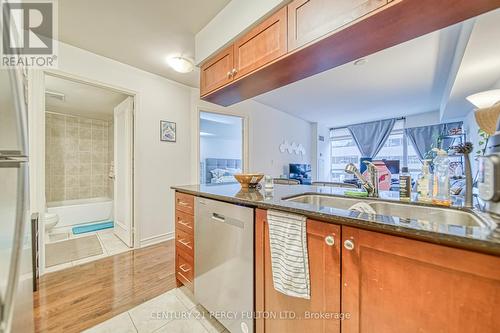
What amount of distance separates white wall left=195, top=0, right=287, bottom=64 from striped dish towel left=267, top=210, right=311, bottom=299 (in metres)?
1.32

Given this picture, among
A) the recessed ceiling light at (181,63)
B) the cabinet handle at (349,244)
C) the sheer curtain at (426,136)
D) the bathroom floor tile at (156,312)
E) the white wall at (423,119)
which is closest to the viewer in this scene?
the cabinet handle at (349,244)

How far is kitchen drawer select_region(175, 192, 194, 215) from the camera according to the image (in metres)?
1.62

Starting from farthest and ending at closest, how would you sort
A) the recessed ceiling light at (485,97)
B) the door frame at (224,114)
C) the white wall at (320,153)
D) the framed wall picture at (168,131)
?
the white wall at (320,153), the door frame at (224,114), the framed wall picture at (168,131), the recessed ceiling light at (485,97)

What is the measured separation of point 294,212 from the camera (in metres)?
0.96

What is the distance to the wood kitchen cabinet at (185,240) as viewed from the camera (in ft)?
5.34

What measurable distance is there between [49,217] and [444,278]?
4040mm

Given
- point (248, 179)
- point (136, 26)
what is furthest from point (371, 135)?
point (136, 26)

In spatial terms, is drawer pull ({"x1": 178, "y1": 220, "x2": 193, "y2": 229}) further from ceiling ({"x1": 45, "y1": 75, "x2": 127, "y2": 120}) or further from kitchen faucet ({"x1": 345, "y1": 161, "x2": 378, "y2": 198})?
ceiling ({"x1": 45, "y1": 75, "x2": 127, "y2": 120})

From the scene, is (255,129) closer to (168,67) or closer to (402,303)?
(168,67)

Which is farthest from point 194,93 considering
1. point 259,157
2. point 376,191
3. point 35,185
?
point 376,191

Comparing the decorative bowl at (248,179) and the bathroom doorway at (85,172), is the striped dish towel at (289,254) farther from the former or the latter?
the bathroom doorway at (85,172)

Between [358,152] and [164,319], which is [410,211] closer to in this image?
[164,319]

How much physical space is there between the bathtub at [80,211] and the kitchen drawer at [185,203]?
3125 millimetres

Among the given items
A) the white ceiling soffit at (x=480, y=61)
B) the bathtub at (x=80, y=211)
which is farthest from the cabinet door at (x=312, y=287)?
the bathtub at (x=80, y=211)
